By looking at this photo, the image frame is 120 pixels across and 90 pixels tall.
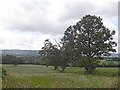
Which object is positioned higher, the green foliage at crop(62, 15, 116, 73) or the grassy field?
the green foliage at crop(62, 15, 116, 73)

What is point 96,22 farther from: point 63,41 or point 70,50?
point 63,41

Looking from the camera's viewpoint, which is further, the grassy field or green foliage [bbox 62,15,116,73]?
green foliage [bbox 62,15,116,73]

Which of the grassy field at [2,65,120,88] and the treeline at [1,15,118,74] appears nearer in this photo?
the grassy field at [2,65,120,88]

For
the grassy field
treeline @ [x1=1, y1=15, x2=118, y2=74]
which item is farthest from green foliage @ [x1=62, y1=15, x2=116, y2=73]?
the grassy field

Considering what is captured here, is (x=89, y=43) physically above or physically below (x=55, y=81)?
above

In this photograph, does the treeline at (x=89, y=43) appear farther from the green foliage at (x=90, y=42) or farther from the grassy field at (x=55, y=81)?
the grassy field at (x=55, y=81)

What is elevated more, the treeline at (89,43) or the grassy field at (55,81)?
the treeline at (89,43)

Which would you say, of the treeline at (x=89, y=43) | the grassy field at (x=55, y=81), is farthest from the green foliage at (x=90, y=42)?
the grassy field at (x=55, y=81)

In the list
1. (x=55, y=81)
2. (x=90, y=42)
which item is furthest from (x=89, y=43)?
(x=55, y=81)

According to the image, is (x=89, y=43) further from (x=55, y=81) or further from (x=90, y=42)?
(x=55, y=81)

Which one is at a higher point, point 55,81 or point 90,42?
point 90,42

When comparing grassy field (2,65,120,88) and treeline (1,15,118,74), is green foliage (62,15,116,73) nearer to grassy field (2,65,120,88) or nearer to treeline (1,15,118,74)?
treeline (1,15,118,74)

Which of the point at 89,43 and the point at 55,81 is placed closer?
the point at 55,81

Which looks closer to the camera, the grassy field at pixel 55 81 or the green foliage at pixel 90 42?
the grassy field at pixel 55 81
